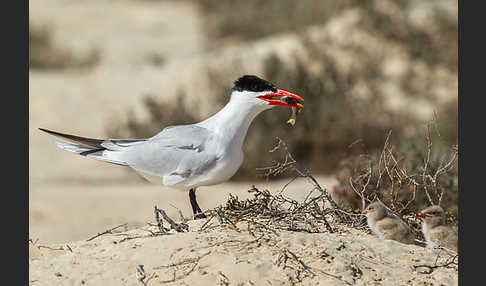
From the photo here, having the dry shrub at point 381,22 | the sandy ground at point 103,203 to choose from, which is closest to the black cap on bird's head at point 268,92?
the sandy ground at point 103,203

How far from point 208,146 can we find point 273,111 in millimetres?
6579

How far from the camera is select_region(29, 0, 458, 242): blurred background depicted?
975 centimetres

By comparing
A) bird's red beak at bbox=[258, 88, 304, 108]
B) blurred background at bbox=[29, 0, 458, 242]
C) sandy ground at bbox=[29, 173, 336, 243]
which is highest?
bird's red beak at bbox=[258, 88, 304, 108]

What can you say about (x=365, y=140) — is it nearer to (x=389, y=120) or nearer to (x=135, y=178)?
(x=389, y=120)

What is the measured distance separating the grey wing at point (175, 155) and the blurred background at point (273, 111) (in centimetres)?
219

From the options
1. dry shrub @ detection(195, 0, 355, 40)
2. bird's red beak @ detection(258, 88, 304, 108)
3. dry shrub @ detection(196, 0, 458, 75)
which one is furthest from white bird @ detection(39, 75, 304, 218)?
dry shrub @ detection(195, 0, 355, 40)

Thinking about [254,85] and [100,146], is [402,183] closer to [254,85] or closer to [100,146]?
[254,85]

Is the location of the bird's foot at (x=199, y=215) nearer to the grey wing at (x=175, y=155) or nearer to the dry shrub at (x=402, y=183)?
the grey wing at (x=175, y=155)

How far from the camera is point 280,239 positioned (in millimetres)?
4434

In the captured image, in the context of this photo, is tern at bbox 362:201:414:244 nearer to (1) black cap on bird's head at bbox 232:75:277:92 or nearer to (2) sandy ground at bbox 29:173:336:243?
(1) black cap on bird's head at bbox 232:75:277:92

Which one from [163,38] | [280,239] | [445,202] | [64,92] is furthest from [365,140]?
[163,38]

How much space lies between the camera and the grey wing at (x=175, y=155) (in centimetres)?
503

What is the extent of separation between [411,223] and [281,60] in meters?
8.04

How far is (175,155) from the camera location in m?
5.16
